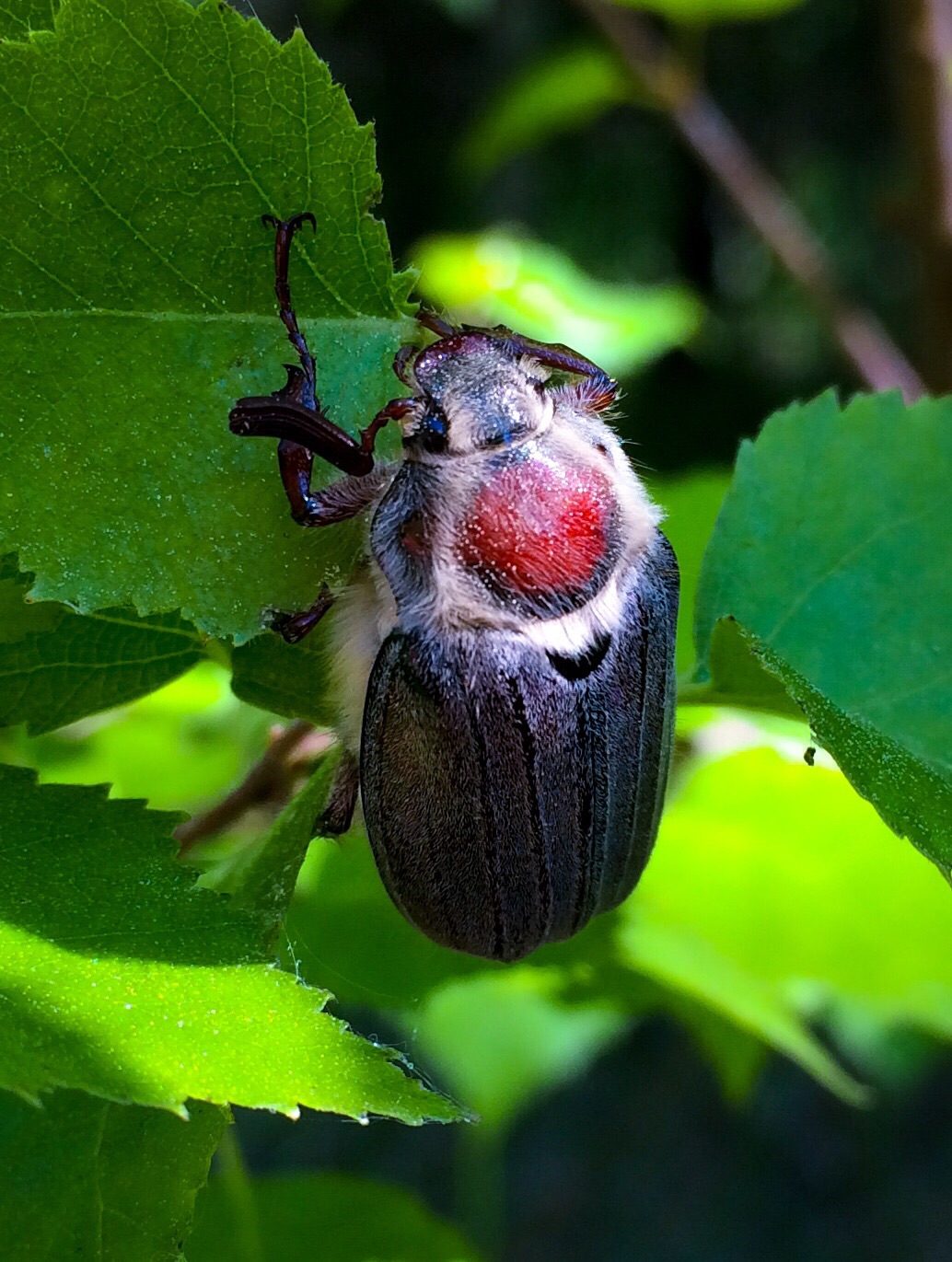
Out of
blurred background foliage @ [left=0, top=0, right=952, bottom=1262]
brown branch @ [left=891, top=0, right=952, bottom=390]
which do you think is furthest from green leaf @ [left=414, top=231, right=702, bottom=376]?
brown branch @ [left=891, top=0, right=952, bottom=390]

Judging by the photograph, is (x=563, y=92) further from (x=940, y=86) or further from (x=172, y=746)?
(x=172, y=746)

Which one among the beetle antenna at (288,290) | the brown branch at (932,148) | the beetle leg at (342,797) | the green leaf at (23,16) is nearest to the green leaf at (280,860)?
the beetle leg at (342,797)

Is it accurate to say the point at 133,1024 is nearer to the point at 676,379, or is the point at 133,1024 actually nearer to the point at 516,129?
the point at 516,129

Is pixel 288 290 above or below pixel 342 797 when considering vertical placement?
above

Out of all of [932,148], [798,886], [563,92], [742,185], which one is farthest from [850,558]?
[563,92]

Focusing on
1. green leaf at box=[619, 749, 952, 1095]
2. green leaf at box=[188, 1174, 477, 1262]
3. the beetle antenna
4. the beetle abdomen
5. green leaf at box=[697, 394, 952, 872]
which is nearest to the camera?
the beetle antenna

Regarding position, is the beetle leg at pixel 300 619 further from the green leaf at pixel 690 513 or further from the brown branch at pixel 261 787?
the green leaf at pixel 690 513

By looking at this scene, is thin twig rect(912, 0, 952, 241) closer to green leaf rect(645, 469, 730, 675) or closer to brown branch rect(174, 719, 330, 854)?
green leaf rect(645, 469, 730, 675)
